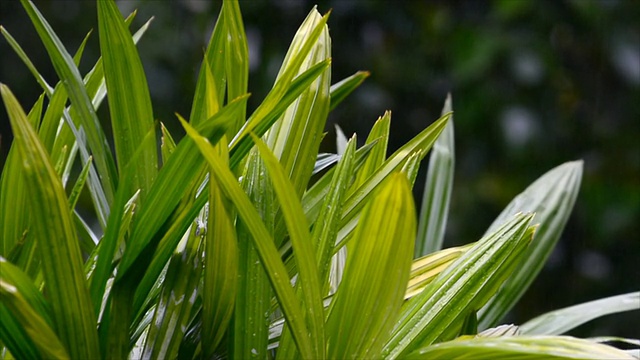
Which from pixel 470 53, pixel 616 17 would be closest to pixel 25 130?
pixel 470 53

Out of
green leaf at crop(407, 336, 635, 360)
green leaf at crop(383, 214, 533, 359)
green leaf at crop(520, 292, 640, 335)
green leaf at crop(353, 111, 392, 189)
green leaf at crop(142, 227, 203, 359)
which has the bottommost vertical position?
green leaf at crop(520, 292, 640, 335)

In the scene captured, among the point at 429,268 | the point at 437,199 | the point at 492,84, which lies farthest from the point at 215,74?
the point at 492,84

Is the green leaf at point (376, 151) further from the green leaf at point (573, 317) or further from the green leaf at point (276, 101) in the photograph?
the green leaf at point (573, 317)

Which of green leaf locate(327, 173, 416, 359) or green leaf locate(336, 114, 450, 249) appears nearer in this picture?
green leaf locate(327, 173, 416, 359)

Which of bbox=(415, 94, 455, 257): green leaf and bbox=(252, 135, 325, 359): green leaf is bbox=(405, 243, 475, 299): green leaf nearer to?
bbox=(252, 135, 325, 359): green leaf

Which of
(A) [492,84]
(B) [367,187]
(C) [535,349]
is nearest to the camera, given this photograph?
(C) [535,349]

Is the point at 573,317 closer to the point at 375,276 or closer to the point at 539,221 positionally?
the point at 539,221

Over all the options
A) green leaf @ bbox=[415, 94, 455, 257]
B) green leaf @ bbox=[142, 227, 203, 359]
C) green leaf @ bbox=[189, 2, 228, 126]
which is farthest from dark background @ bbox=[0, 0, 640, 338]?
green leaf @ bbox=[142, 227, 203, 359]
